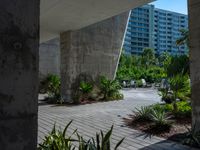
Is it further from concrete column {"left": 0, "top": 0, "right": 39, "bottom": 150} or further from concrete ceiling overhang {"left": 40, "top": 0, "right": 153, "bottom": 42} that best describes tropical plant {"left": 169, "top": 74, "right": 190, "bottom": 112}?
concrete column {"left": 0, "top": 0, "right": 39, "bottom": 150}

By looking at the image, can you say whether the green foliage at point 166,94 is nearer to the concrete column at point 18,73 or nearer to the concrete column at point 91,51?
the concrete column at point 91,51

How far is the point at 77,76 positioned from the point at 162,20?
14028 cm

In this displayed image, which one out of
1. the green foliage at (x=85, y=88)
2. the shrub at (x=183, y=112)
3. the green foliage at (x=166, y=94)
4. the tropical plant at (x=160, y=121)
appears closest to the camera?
the tropical plant at (x=160, y=121)

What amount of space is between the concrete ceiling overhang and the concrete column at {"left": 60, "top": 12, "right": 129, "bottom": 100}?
1.14 metres

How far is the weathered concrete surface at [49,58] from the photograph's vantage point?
21.4 metres

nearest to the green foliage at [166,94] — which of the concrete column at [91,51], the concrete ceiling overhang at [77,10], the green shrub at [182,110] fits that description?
the green shrub at [182,110]

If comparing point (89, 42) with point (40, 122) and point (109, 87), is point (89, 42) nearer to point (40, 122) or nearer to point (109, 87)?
point (109, 87)

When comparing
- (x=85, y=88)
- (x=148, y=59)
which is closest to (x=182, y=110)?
(x=85, y=88)

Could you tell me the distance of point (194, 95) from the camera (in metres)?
5.73

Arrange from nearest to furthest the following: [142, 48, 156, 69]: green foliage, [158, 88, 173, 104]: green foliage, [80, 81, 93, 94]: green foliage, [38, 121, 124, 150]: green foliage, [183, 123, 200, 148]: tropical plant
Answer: [38, 121, 124, 150]: green foliage < [183, 123, 200, 148]: tropical plant < [158, 88, 173, 104]: green foliage < [80, 81, 93, 94]: green foliage < [142, 48, 156, 69]: green foliage

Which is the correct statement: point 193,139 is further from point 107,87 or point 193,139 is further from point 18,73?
point 107,87

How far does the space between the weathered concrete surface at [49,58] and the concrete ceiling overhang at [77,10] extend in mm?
8754

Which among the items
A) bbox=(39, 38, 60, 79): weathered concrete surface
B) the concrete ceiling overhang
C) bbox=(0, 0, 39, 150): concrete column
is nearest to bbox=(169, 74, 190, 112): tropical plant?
the concrete ceiling overhang

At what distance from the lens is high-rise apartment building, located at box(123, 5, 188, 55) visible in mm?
129337
